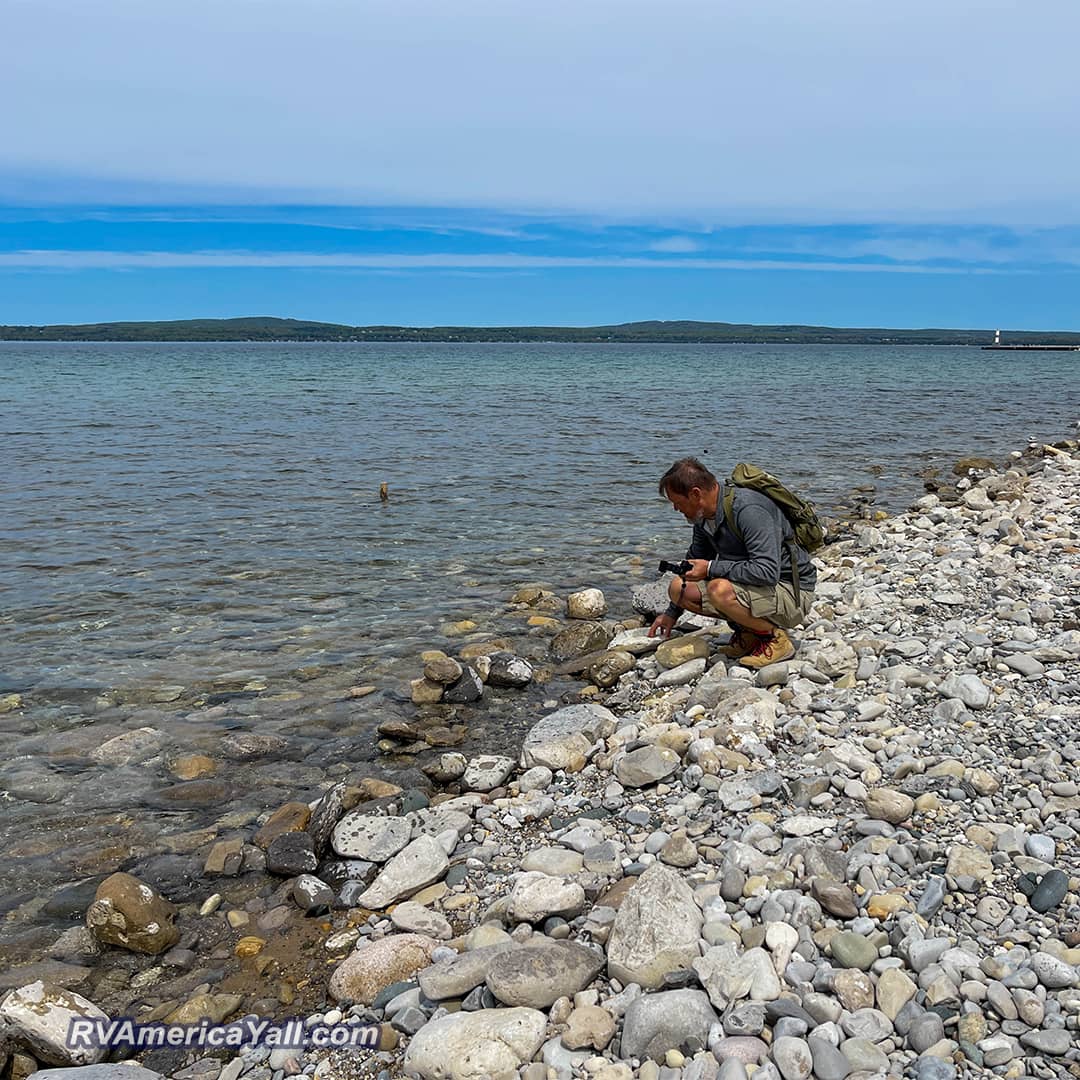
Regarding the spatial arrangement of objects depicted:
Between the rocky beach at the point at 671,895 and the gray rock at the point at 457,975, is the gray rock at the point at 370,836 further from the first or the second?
the gray rock at the point at 457,975

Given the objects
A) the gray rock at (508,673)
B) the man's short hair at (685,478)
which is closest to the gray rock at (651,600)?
the gray rock at (508,673)

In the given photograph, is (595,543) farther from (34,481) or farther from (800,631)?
(34,481)

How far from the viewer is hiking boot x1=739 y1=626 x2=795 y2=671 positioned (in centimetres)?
743

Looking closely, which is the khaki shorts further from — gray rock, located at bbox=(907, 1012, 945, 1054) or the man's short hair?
gray rock, located at bbox=(907, 1012, 945, 1054)

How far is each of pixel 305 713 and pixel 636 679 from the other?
3012mm

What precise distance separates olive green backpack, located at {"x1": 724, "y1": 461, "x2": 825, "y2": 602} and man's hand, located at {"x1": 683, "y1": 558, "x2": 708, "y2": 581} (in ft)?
1.29

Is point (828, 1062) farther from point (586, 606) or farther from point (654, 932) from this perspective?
point (586, 606)

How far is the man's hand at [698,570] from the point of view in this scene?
291 inches

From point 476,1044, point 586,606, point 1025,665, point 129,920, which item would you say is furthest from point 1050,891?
point 586,606

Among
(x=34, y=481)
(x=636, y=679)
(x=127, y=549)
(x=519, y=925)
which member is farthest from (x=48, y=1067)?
(x=34, y=481)

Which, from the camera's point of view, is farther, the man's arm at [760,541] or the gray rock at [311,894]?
the man's arm at [760,541]

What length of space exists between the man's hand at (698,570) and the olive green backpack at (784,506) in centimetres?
39

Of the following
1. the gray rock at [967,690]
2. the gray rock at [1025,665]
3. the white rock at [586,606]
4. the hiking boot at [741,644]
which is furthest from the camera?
the white rock at [586,606]

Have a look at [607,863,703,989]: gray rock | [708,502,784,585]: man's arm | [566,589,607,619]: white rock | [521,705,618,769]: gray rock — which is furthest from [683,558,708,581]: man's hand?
→ [607,863,703,989]: gray rock
